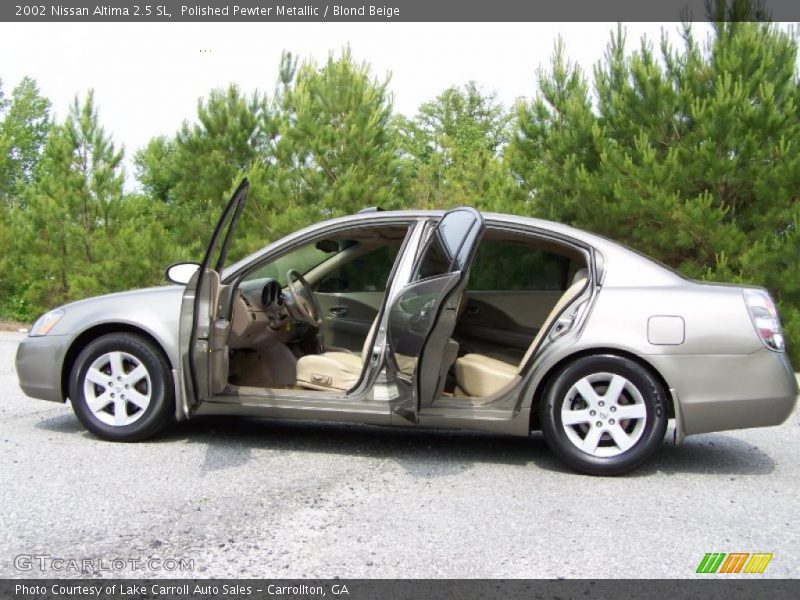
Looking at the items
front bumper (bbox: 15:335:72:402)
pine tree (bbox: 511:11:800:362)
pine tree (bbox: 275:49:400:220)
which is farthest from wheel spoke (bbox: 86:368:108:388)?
pine tree (bbox: 275:49:400:220)

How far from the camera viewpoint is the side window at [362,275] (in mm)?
6566

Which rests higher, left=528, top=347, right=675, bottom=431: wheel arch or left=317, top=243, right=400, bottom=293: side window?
left=317, top=243, right=400, bottom=293: side window

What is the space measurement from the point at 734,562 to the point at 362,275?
3878mm

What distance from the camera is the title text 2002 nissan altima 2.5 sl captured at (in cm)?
477

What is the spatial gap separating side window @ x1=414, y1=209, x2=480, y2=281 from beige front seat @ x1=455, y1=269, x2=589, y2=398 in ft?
2.64

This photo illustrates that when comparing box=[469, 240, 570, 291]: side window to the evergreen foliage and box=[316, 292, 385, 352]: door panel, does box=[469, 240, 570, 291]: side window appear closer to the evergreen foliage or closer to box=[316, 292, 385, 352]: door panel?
box=[316, 292, 385, 352]: door panel

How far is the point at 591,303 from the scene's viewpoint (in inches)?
195

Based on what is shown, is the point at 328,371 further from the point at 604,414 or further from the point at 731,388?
the point at 731,388

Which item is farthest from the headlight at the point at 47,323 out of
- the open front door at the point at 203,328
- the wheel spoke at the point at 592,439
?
the wheel spoke at the point at 592,439

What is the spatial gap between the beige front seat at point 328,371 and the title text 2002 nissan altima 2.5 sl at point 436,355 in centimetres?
1

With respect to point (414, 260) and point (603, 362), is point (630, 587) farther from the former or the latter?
point (414, 260)

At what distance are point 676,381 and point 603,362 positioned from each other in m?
0.42

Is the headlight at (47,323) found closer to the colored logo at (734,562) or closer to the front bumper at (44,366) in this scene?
the front bumper at (44,366)

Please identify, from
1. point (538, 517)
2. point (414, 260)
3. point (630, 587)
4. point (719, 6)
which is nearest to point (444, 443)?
point (414, 260)
